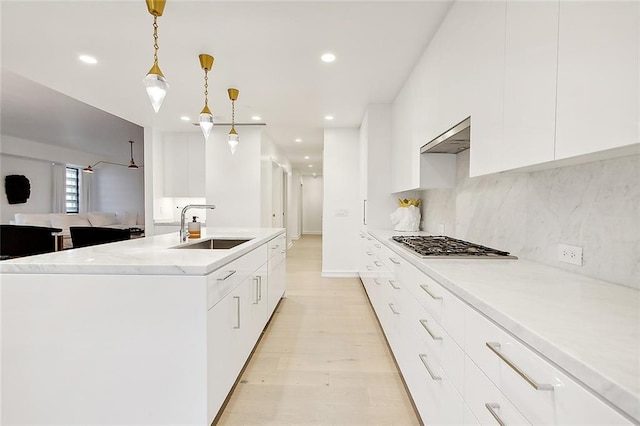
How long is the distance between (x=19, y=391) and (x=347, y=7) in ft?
9.30

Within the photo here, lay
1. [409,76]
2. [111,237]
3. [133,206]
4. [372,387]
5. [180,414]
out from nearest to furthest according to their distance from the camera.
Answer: [180,414] → [372,387] → [409,76] → [111,237] → [133,206]

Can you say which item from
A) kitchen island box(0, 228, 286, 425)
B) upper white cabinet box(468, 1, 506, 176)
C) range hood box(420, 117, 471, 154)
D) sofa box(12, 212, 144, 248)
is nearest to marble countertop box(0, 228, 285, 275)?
kitchen island box(0, 228, 286, 425)

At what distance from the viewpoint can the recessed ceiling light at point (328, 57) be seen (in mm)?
2613

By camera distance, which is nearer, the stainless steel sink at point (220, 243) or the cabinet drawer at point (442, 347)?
the cabinet drawer at point (442, 347)

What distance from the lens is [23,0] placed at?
1.97 m

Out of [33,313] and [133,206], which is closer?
[33,313]

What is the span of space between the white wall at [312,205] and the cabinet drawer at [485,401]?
10808 mm

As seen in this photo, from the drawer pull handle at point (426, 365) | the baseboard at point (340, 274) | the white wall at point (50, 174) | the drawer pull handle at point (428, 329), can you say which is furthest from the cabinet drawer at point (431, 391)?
the white wall at point (50, 174)

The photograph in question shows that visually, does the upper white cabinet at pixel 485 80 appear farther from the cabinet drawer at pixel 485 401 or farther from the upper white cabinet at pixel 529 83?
the cabinet drawer at pixel 485 401

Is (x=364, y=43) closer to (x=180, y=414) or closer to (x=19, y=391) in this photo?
(x=180, y=414)

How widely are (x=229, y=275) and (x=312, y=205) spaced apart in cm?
1025

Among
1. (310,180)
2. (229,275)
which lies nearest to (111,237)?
(229,275)

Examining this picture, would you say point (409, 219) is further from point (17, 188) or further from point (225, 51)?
point (17, 188)

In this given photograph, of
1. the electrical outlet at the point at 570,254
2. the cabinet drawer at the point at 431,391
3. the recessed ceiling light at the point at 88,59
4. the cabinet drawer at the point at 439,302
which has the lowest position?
the cabinet drawer at the point at 431,391
